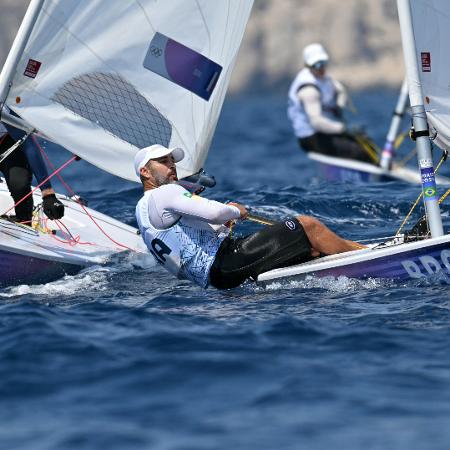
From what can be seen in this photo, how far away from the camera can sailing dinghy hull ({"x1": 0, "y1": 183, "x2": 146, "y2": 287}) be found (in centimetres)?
728

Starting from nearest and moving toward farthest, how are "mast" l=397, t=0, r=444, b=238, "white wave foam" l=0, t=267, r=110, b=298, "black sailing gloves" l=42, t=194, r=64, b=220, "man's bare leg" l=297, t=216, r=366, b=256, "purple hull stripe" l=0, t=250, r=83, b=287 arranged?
"mast" l=397, t=0, r=444, b=238 < "man's bare leg" l=297, t=216, r=366, b=256 < "white wave foam" l=0, t=267, r=110, b=298 < "purple hull stripe" l=0, t=250, r=83, b=287 < "black sailing gloves" l=42, t=194, r=64, b=220

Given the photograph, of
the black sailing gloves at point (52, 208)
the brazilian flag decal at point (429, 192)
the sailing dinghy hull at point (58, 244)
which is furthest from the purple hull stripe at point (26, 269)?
the brazilian flag decal at point (429, 192)

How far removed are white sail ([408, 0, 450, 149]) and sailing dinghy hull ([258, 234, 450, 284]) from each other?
80cm

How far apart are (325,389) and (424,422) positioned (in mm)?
533

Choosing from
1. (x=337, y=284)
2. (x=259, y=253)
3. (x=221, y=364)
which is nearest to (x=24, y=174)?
(x=259, y=253)

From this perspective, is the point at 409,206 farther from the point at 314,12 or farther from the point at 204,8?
the point at 314,12

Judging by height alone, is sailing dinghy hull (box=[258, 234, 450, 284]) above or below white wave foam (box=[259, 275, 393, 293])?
above

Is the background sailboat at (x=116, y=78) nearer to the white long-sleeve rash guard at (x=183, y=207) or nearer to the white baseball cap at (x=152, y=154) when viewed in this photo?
the white baseball cap at (x=152, y=154)

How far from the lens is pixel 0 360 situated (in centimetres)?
544

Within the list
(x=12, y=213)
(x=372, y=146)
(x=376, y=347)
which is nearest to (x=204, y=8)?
(x=12, y=213)

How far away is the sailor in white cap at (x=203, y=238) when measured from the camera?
6.55m

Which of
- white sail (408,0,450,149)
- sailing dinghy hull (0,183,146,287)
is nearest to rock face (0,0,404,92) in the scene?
sailing dinghy hull (0,183,146,287)

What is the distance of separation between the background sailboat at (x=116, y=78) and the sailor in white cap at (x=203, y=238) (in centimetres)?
101

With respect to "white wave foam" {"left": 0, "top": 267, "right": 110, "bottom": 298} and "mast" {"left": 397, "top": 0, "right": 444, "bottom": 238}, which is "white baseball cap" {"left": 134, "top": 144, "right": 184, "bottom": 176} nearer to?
"white wave foam" {"left": 0, "top": 267, "right": 110, "bottom": 298}
